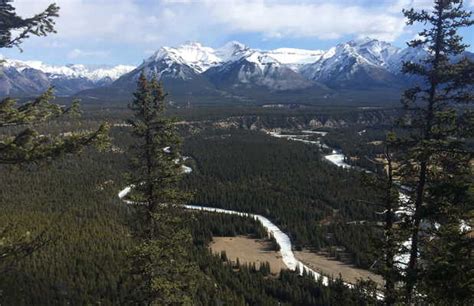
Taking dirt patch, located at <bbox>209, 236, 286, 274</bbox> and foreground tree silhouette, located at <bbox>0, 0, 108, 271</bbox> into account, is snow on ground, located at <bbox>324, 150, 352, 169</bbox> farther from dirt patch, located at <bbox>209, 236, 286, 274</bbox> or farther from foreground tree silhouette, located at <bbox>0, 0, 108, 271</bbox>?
foreground tree silhouette, located at <bbox>0, 0, 108, 271</bbox>

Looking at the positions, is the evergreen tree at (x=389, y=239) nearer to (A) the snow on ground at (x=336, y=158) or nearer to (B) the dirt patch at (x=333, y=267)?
(B) the dirt patch at (x=333, y=267)

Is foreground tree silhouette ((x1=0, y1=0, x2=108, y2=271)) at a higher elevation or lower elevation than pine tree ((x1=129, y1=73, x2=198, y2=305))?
higher

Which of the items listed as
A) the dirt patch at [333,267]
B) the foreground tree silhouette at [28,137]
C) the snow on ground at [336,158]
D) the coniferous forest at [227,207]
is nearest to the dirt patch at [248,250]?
the coniferous forest at [227,207]

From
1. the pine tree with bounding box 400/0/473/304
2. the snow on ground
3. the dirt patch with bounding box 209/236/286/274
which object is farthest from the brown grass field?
the snow on ground

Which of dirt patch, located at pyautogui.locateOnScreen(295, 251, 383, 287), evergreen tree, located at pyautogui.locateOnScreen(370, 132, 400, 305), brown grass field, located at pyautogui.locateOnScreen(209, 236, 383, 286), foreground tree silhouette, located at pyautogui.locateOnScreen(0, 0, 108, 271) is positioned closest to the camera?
foreground tree silhouette, located at pyautogui.locateOnScreen(0, 0, 108, 271)

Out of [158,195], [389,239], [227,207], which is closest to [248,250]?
[227,207]

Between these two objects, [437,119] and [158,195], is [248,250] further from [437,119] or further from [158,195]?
[437,119]

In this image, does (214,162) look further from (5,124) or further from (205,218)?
(5,124)
